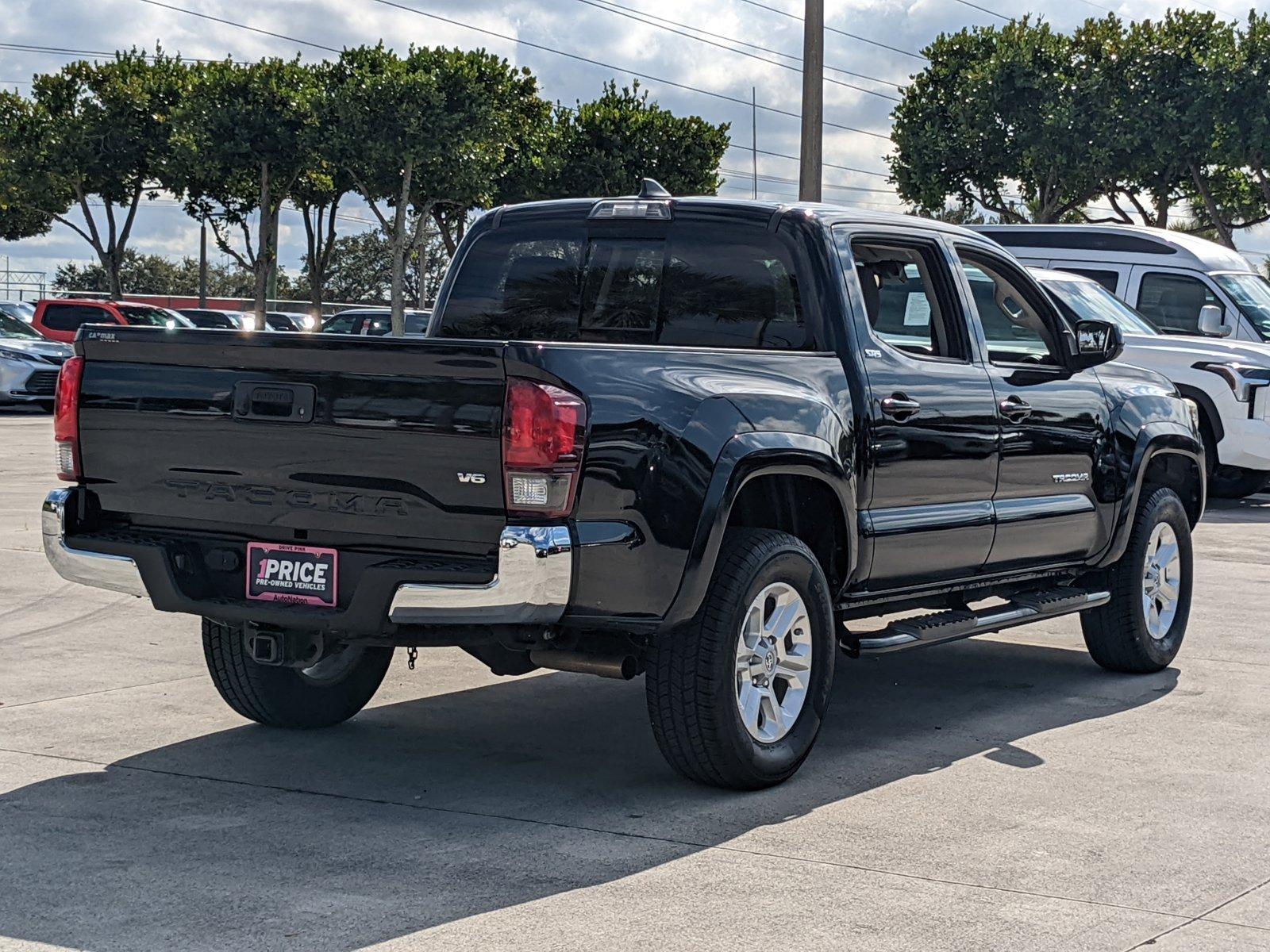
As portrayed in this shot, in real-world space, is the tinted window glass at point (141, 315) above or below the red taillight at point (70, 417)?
above

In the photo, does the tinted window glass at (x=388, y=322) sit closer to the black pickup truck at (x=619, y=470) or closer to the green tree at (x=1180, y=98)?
the green tree at (x=1180, y=98)

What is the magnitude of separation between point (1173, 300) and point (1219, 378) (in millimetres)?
1395

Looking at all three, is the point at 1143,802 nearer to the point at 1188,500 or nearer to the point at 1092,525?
the point at 1092,525

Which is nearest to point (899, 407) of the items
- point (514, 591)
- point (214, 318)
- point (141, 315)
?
point (514, 591)

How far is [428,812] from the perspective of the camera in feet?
18.0

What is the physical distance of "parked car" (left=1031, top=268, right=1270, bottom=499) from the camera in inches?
603

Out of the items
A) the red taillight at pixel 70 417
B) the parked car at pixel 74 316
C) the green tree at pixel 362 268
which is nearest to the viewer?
the red taillight at pixel 70 417

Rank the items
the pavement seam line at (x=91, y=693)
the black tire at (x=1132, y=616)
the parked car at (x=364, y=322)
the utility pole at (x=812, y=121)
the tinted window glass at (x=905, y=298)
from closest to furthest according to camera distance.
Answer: the tinted window glass at (x=905, y=298) → the pavement seam line at (x=91, y=693) → the black tire at (x=1132, y=616) → the utility pole at (x=812, y=121) → the parked car at (x=364, y=322)

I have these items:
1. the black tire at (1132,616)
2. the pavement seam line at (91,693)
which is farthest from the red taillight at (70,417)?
A: the black tire at (1132,616)

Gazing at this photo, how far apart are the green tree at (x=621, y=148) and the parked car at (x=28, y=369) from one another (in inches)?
886

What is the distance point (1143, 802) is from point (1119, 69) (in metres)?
36.2

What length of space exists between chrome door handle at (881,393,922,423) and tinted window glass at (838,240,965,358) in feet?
0.78

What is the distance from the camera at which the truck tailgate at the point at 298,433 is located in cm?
508

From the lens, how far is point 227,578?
548 cm
